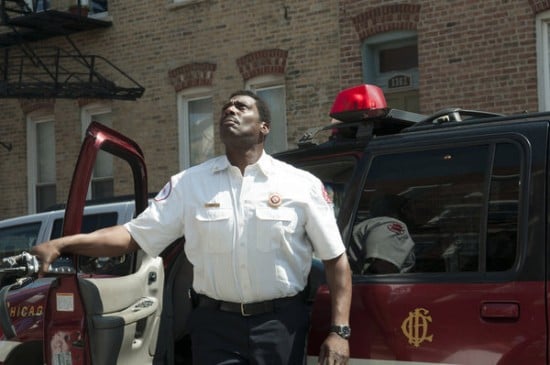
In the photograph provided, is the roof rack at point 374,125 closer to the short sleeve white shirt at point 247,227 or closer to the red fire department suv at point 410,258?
the red fire department suv at point 410,258

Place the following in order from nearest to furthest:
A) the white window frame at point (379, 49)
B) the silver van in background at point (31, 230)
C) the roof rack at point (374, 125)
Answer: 1. the roof rack at point (374, 125)
2. the silver van in background at point (31, 230)
3. the white window frame at point (379, 49)

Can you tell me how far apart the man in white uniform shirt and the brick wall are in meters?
6.86

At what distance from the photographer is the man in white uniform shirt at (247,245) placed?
3100 mm

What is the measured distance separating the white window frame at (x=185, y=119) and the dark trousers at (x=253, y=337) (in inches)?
377

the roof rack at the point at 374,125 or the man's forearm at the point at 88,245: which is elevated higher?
the roof rack at the point at 374,125

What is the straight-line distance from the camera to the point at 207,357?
10.3 ft

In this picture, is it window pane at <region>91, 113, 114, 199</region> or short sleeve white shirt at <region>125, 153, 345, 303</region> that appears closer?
short sleeve white shirt at <region>125, 153, 345, 303</region>

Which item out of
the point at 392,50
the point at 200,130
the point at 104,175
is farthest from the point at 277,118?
the point at 104,175

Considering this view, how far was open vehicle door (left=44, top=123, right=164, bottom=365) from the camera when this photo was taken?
3.35 metres

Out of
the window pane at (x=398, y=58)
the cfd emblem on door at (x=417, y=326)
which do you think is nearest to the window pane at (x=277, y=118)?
the window pane at (x=398, y=58)

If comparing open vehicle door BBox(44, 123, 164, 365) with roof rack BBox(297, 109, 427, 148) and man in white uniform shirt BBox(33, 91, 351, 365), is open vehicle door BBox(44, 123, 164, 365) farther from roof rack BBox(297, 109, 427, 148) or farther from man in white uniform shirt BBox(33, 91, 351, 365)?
roof rack BBox(297, 109, 427, 148)

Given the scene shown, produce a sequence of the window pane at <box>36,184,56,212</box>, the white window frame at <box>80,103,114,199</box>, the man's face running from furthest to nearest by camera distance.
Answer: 1. the window pane at <box>36,184,56,212</box>
2. the white window frame at <box>80,103,114,199</box>
3. the man's face

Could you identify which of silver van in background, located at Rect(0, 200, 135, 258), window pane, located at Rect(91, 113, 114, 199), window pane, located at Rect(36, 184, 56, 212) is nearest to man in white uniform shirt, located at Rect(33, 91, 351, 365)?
silver van in background, located at Rect(0, 200, 135, 258)

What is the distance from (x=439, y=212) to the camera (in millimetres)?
3191
